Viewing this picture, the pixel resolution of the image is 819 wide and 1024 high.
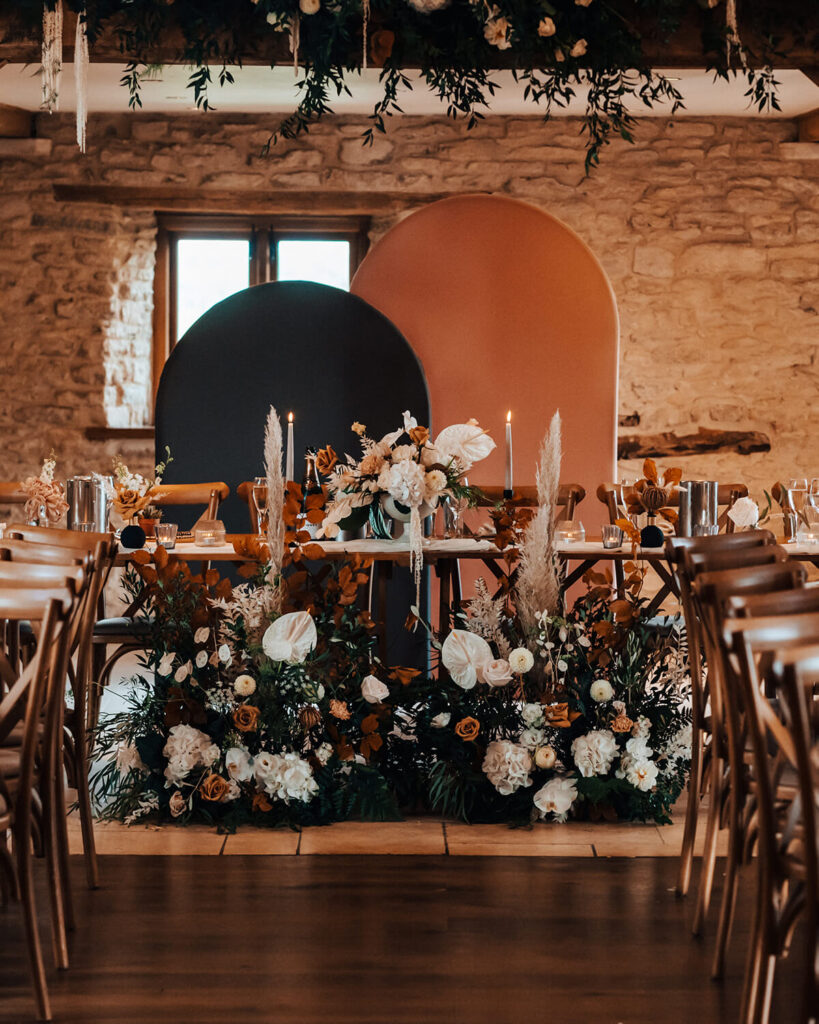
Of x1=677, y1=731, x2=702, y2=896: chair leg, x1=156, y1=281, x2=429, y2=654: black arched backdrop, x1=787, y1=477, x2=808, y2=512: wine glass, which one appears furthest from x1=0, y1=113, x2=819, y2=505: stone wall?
x1=677, y1=731, x2=702, y2=896: chair leg

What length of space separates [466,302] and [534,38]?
72.0 inches

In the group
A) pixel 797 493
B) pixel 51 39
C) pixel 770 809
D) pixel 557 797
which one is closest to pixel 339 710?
pixel 557 797

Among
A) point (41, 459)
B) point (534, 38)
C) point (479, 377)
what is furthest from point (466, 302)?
point (41, 459)

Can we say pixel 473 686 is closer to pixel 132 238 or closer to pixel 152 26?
pixel 152 26

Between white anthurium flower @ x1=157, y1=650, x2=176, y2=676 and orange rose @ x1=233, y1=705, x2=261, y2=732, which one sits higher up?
white anthurium flower @ x1=157, y1=650, x2=176, y2=676

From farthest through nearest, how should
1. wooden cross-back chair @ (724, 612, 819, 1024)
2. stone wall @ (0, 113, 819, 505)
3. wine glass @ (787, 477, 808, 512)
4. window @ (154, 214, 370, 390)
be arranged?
1. window @ (154, 214, 370, 390)
2. stone wall @ (0, 113, 819, 505)
3. wine glass @ (787, 477, 808, 512)
4. wooden cross-back chair @ (724, 612, 819, 1024)

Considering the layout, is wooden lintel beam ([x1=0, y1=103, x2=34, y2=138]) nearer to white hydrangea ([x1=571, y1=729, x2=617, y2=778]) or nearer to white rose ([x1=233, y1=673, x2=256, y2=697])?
white rose ([x1=233, y1=673, x2=256, y2=697])

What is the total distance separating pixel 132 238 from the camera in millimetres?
6660

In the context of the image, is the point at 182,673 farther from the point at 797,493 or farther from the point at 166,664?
the point at 797,493

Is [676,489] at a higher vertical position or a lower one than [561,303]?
lower

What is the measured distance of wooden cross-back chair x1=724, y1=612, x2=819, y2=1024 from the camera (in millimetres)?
1664

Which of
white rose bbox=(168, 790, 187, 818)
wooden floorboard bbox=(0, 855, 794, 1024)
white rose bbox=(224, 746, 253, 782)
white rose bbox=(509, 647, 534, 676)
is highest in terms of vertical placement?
white rose bbox=(509, 647, 534, 676)

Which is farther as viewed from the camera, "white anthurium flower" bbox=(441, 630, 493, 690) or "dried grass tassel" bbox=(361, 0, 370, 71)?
"dried grass tassel" bbox=(361, 0, 370, 71)

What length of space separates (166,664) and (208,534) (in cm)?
66
